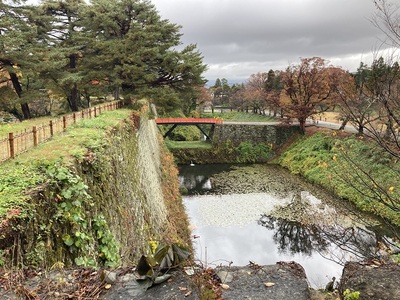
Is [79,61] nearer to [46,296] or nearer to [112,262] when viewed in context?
[112,262]

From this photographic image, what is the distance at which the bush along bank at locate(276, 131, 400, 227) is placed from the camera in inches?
562

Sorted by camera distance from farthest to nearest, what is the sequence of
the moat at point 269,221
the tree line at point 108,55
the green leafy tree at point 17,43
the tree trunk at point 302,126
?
the tree trunk at point 302,126, the tree line at point 108,55, the green leafy tree at point 17,43, the moat at point 269,221

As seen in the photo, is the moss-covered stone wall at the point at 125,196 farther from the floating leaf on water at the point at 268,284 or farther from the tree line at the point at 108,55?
the tree line at the point at 108,55

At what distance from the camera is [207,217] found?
15.2m

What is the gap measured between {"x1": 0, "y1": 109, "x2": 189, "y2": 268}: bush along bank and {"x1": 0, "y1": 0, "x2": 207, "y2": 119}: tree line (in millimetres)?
9042

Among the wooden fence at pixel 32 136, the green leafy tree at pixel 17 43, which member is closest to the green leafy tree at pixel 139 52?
the green leafy tree at pixel 17 43

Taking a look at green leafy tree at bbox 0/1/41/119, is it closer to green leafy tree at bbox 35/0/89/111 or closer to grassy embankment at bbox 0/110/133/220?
green leafy tree at bbox 35/0/89/111

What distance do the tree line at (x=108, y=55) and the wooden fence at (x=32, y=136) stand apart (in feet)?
20.9

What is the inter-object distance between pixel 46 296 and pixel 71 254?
1.35 m

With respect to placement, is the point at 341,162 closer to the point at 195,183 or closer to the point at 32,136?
the point at 195,183

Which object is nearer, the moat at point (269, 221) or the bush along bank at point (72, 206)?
the bush along bank at point (72, 206)

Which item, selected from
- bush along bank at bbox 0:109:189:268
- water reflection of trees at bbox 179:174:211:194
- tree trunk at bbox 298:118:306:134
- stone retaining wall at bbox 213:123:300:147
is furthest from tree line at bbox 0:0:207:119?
tree trunk at bbox 298:118:306:134

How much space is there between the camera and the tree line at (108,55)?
52.3 feet

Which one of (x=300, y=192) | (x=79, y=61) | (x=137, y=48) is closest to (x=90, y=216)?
(x=137, y=48)
